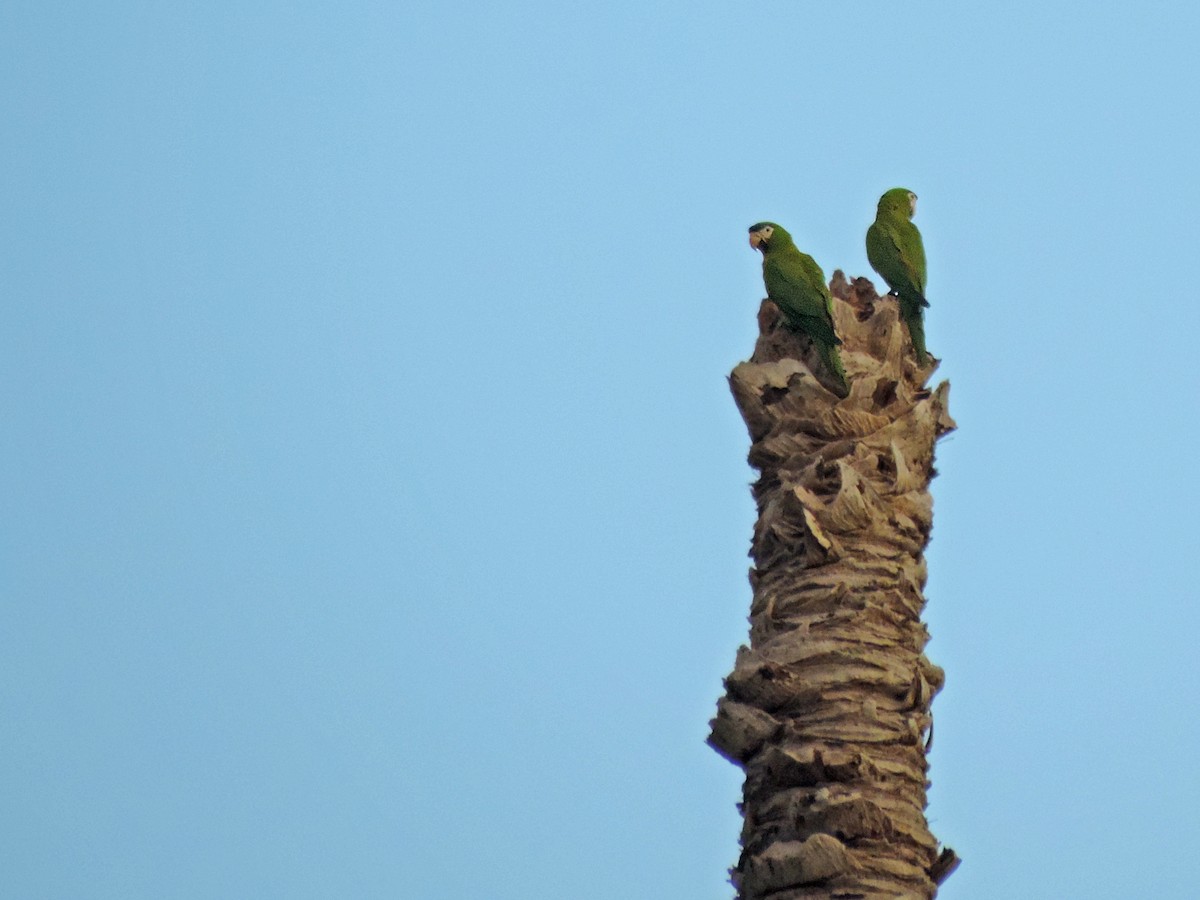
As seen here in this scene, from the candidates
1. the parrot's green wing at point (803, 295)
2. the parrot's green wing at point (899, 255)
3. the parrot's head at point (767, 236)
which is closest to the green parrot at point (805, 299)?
the parrot's green wing at point (803, 295)

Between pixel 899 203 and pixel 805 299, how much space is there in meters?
1.54

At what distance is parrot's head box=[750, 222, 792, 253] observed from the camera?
26.1 feet

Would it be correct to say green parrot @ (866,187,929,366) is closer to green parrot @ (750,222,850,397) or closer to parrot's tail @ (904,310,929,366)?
parrot's tail @ (904,310,929,366)

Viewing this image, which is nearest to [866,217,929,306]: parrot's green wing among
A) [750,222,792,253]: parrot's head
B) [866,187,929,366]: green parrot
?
[866,187,929,366]: green parrot

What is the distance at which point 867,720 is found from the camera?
625 centimetres

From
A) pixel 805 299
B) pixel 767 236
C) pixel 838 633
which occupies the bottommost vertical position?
pixel 838 633

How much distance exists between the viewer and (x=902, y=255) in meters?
7.81

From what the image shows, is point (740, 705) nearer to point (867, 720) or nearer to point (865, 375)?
point (867, 720)

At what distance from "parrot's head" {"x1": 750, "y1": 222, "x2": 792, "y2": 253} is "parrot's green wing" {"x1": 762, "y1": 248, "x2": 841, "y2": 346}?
47 centimetres

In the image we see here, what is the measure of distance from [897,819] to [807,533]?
1100 mm

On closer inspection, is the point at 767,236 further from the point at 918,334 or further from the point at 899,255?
the point at 918,334

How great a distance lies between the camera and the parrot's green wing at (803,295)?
695 cm

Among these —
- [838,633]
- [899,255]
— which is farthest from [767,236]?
[838,633]

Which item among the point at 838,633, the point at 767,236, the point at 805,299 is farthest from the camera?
the point at 767,236
